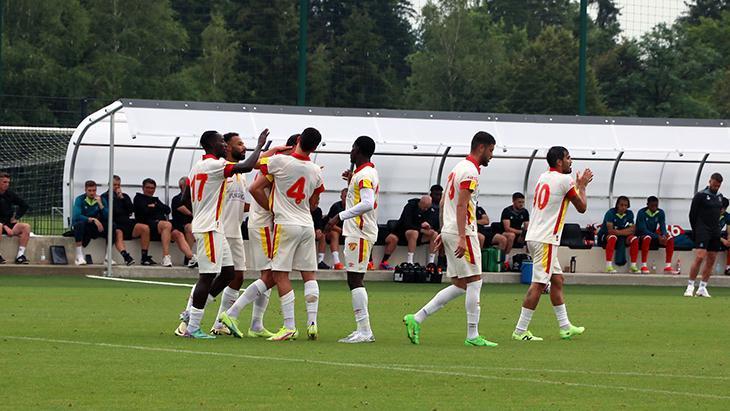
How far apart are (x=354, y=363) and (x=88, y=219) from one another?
15587mm

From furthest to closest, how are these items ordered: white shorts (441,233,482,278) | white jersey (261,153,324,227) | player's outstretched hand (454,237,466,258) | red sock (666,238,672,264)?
red sock (666,238,672,264) < white jersey (261,153,324,227) < white shorts (441,233,482,278) < player's outstretched hand (454,237,466,258)

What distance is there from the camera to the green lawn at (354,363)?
10250 mm

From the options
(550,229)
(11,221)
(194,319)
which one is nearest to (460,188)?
(550,229)

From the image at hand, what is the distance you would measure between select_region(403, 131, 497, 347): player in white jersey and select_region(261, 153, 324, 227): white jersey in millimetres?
1293

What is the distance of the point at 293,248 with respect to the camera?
1459 centimetres

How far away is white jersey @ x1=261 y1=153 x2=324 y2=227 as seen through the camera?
1458 centimetres

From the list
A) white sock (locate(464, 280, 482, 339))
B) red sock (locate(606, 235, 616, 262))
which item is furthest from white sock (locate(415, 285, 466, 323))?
red sock (locate(606, 235, 616, 262))

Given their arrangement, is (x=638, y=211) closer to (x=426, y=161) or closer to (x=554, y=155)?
(x=426, y=161)

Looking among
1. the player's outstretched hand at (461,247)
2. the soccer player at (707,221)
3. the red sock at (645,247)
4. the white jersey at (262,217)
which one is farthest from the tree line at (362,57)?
the player's outstretched hand at (461,247)

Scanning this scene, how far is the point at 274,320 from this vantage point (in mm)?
17422

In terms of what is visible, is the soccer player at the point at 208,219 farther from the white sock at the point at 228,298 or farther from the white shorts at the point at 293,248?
the white sock at the point at 228,298

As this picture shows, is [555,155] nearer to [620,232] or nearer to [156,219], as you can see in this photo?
[156,219]

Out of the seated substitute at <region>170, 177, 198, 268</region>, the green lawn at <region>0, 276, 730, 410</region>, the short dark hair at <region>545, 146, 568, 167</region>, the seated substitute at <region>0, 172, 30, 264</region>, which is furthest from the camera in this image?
the seated substitute at <region>170, 177, 198, 268</region>

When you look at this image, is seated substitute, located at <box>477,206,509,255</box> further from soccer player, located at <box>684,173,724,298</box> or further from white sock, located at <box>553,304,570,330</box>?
white sock, located at <box>553,304,570,330</box>
